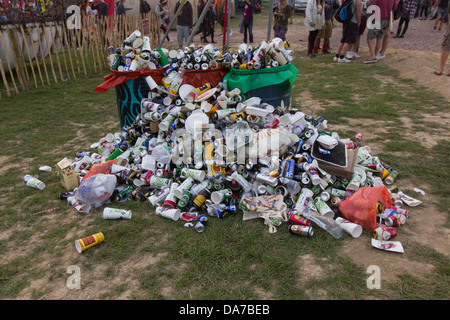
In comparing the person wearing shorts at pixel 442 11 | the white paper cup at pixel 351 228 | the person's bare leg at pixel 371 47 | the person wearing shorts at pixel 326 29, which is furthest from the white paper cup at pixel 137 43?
the person wearing shorts at pixel 442 11

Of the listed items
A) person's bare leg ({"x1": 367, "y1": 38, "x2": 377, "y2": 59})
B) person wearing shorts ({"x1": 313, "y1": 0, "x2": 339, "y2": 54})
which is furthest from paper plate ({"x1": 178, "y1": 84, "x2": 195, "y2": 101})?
person wearing shorts ({"x1": 313, "y1": 0, "x2": 339, "y2": 54})

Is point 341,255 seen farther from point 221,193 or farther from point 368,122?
point 368,122

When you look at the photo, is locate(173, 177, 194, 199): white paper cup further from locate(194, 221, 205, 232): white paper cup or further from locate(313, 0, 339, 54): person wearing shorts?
locate(313, 0, 339, 54): person wearing shorts

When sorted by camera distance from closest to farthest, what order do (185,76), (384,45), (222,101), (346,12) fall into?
(222,101) → (185,76) → (346,12) → (384,45)

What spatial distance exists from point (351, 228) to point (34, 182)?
3508 millimetres

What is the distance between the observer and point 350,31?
29.5 ft

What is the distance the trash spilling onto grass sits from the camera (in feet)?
10.1

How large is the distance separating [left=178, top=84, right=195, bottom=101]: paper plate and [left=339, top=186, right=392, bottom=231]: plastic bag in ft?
7.59

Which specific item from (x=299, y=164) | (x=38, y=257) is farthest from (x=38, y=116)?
(x=299, y=164)

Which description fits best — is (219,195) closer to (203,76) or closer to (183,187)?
(183,187)

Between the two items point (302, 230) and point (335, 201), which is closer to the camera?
point (302, 230)

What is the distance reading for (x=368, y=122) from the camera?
216 inches

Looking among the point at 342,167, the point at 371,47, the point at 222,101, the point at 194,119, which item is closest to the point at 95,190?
the point at 194,119

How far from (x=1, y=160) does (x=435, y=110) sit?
7.01 metres
